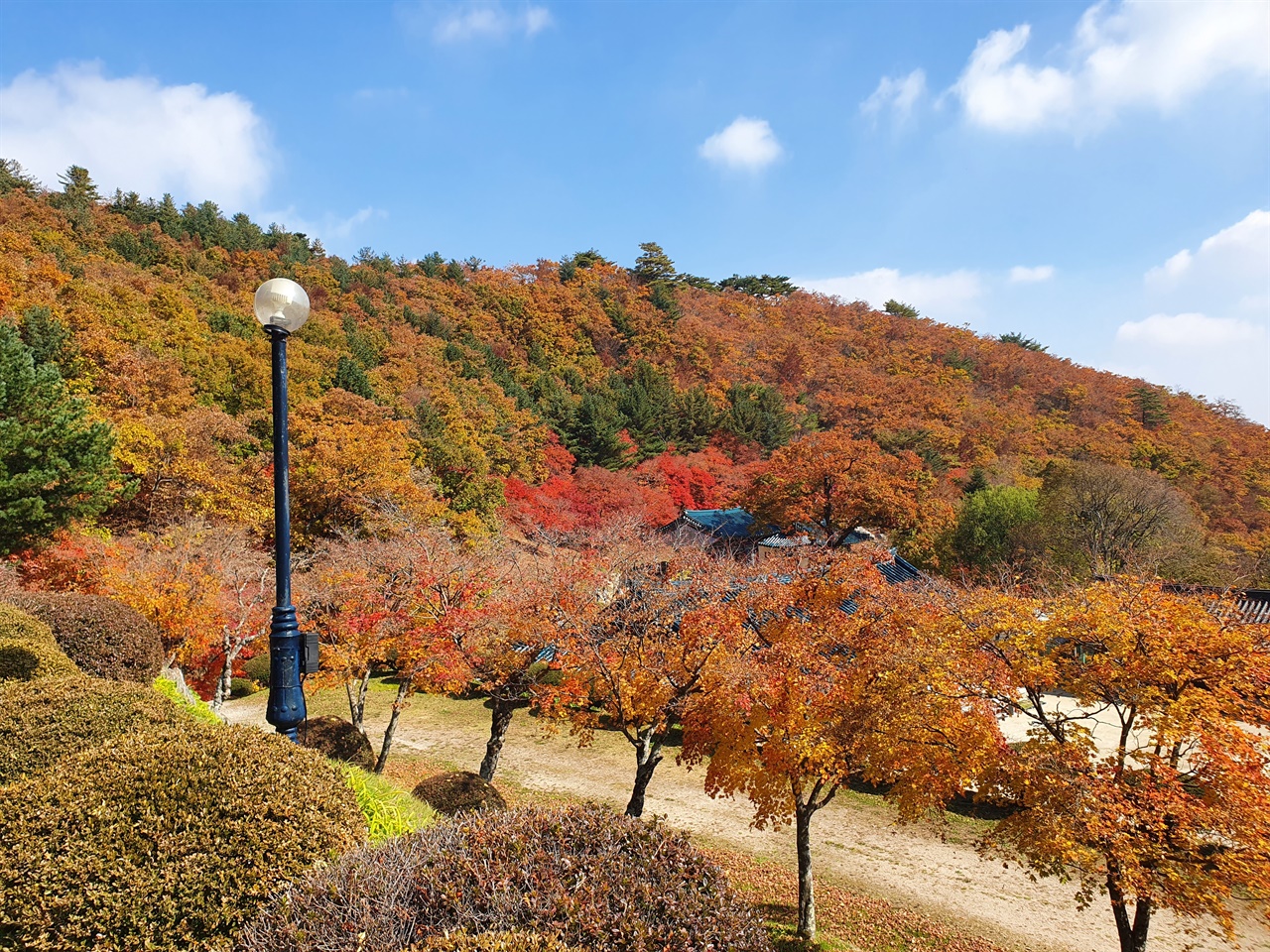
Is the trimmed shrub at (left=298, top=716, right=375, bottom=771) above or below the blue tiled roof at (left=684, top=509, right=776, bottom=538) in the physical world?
below

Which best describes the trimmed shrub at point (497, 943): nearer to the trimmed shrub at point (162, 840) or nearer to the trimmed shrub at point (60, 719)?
the trimmed shrub at point (162, 840)

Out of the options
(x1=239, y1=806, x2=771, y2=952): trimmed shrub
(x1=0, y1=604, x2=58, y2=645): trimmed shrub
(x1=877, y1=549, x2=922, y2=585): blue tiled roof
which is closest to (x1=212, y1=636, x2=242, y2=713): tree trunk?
(x1=0, y1=604, x2=58, y2=645): trimmed shrub

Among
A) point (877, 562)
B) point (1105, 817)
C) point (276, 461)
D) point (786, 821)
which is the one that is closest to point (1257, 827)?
point (1105, 817)

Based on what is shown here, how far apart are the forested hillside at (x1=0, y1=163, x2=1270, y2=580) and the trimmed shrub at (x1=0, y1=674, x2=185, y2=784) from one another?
41.7 ft

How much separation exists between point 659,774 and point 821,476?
17496mm

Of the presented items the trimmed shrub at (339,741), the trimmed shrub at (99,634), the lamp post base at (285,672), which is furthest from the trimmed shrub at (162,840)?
the trimmed shrub at (339,741)

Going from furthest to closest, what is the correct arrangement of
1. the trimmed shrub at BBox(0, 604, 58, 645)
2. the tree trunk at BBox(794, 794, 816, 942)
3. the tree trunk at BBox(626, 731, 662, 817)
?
1. the tree trunk at BBox(626, 731, 662, 817)
2. the tree trunk at BBox(794, 794, 816, 942)
3. the trimmed shrub at BBox(0, 604, 58, 645)

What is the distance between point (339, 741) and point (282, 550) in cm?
1074

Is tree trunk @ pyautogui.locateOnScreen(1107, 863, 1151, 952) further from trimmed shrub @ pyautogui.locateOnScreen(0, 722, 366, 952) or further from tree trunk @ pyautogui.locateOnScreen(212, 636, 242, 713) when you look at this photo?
tree trunk @ pyautogui.locateOnScreen(212, 636, 242, 713)

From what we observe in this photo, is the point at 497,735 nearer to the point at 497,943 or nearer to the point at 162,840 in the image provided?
the point at 162,840

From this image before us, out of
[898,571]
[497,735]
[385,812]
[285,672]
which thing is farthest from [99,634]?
[898,571]

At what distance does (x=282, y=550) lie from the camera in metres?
4.70

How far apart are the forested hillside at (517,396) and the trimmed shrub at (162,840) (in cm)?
1523

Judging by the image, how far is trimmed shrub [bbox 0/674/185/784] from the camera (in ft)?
17.8
